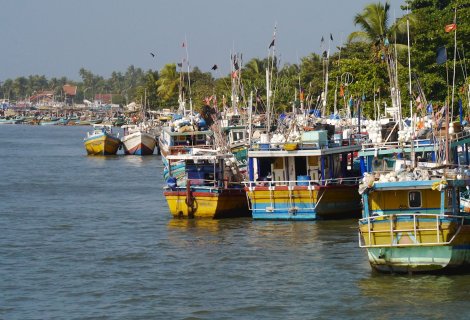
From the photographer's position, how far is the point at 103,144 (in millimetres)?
97688

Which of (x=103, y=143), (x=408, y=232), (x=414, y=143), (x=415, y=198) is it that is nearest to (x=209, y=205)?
(x=414, y=143)

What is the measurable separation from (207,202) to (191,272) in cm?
1067

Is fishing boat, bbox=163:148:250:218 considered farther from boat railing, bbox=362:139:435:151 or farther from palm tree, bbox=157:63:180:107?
palm tree, bbox=157:63:180:107

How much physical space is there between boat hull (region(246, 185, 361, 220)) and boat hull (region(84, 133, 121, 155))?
186 feet

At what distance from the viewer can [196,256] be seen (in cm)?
3528

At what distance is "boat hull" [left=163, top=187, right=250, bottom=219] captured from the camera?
4294 cm

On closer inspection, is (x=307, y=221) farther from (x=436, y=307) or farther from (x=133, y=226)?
(x=436, y=307)

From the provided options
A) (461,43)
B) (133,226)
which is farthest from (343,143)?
(461,43)

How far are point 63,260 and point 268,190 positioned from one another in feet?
30.5

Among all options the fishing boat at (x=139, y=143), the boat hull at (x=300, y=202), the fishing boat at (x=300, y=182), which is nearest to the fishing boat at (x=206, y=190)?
the fishing boat at (x=300, y=182)

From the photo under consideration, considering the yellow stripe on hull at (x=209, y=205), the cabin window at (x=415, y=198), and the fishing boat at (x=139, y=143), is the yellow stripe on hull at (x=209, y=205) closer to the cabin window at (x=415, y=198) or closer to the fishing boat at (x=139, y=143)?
the cabin window at (x=415, y=198)

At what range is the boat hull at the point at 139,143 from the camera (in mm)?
98188

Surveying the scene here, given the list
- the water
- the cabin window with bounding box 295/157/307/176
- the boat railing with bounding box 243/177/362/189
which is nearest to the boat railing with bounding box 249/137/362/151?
the cabin window with bounding box 295/157/307/176

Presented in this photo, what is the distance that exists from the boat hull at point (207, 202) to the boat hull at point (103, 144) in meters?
54.6
